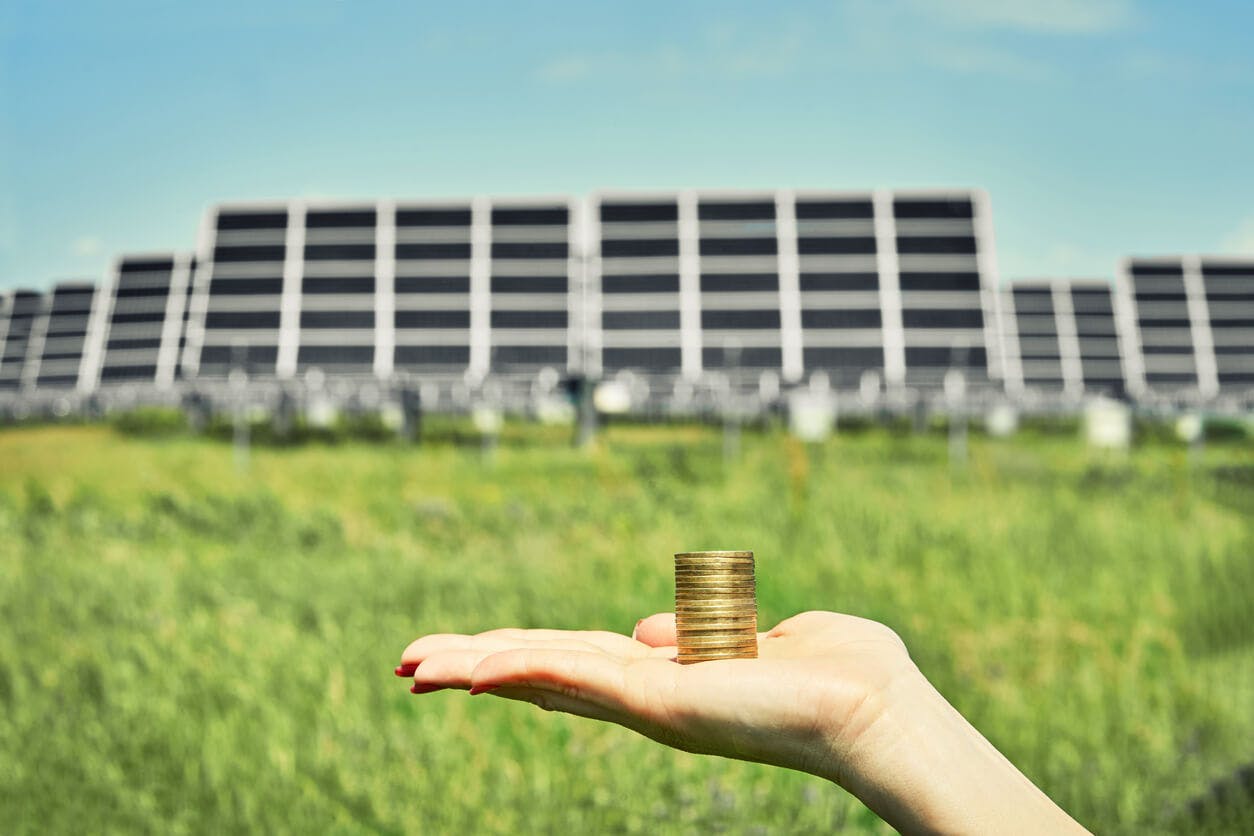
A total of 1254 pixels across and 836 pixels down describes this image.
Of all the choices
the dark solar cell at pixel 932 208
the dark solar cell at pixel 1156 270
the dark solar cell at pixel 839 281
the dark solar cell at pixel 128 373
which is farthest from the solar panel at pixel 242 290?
the dark solar cell at pixel 1156 270

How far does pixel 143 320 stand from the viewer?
28.6 m

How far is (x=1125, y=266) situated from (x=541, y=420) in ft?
59.3

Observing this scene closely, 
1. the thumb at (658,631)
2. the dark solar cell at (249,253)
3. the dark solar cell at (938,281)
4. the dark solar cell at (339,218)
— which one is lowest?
the thumb at (658,631)

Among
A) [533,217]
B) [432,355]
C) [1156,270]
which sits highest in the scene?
[1156,270]

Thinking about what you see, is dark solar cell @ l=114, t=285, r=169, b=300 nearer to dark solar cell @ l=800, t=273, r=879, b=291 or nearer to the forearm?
dark solar cell @ l=800, t=273, r=879, b=291

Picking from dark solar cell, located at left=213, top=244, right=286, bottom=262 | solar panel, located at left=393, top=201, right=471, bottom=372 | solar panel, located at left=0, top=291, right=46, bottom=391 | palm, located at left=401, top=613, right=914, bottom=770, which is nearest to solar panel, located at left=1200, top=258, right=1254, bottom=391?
solar panel, located at left=393, top=201, right=471, bottom=372

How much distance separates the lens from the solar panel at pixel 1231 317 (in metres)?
27.2

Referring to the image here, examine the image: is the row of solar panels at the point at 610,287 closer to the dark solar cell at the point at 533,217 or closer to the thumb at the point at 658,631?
the dark solar cell at the point at 533,217

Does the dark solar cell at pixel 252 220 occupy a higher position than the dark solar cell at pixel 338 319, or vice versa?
the dark solar cell at pixel 252 220

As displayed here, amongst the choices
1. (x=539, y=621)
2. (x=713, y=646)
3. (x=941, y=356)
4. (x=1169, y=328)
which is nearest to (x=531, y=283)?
(x=941, y=356)

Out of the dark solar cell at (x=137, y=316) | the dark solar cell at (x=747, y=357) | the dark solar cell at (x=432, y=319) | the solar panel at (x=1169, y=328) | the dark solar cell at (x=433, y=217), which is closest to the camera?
the dark solar cell at (x=747, y=357)

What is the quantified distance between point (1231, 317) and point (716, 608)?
101 feet

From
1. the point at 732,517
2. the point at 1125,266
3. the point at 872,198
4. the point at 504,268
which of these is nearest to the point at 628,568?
the point at 732,517

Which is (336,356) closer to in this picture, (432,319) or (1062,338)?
(432,319)
